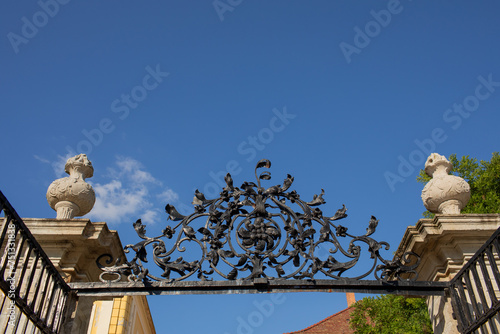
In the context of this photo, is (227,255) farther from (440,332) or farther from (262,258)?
(440,332)

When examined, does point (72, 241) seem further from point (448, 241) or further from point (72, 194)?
point (448, 241)

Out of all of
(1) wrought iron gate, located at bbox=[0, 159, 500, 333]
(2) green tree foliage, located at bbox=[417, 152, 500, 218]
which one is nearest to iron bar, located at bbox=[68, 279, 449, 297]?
(1) wrought iron gate, located at bbox=[0, 159, 500, 333]

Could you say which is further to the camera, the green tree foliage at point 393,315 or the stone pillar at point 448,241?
the green tree foliage at point 393,315

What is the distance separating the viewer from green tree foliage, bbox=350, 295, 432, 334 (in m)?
14.9

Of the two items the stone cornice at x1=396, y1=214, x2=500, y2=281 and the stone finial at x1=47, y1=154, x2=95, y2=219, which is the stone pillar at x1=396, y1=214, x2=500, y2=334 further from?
the stone finial at x1=47, y1=154, x2=95, y2=219

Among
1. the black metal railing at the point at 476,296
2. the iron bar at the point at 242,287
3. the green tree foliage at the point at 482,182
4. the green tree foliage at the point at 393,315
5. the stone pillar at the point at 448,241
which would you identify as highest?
the green tree foliage at the point at 482,182

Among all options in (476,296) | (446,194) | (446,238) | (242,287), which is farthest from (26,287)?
(446,194)

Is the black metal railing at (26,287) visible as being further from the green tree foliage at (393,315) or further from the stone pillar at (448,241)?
the green tree foliage at (393,315)

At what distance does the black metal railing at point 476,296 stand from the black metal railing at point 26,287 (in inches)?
154

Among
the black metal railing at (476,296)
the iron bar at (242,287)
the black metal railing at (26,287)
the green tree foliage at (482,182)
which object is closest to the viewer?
the black metal railing at (26,287)

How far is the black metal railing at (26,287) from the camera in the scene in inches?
145

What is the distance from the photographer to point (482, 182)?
1432 cm

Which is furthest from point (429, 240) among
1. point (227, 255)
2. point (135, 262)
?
point (135, 262)

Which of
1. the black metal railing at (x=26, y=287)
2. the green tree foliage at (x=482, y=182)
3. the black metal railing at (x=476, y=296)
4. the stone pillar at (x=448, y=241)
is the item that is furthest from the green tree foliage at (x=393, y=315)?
the black metal railing at (x=26, y=287)
